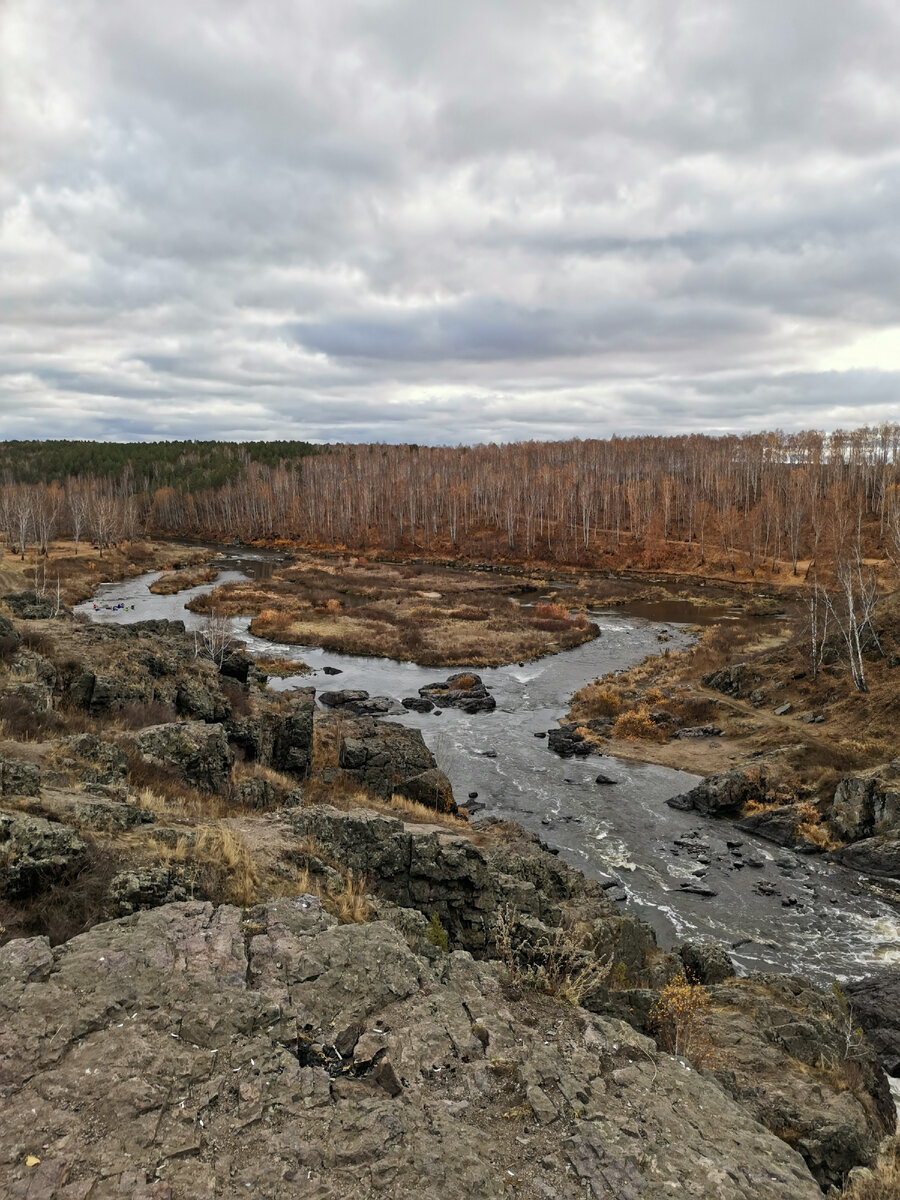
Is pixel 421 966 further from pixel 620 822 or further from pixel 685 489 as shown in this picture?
pixel 685 489

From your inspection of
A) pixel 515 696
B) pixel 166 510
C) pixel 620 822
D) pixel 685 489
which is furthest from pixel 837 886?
pixel 166 510

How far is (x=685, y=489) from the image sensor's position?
126m

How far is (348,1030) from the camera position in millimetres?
7418

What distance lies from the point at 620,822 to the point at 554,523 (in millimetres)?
98788

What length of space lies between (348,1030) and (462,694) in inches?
1330

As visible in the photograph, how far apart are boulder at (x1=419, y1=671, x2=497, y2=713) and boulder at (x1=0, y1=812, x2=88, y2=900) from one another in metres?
30.3

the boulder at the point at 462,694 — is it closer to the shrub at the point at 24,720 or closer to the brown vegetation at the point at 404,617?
the brown vegetation at the point at 404,617

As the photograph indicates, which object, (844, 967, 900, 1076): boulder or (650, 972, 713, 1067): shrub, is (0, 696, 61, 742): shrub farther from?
(844, 967, 900, 1076): boulder

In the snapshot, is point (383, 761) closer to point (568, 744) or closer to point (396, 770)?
point (396, 770)

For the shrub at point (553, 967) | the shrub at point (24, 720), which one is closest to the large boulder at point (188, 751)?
the shrub at point (24, 720)

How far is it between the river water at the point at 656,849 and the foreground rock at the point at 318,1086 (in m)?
11.2

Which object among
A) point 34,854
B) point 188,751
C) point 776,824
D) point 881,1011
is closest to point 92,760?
point 188,751

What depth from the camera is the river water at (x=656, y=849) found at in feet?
58.5

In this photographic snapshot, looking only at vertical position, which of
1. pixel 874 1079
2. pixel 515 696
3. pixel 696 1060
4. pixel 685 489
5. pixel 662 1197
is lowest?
pixel 515 696
